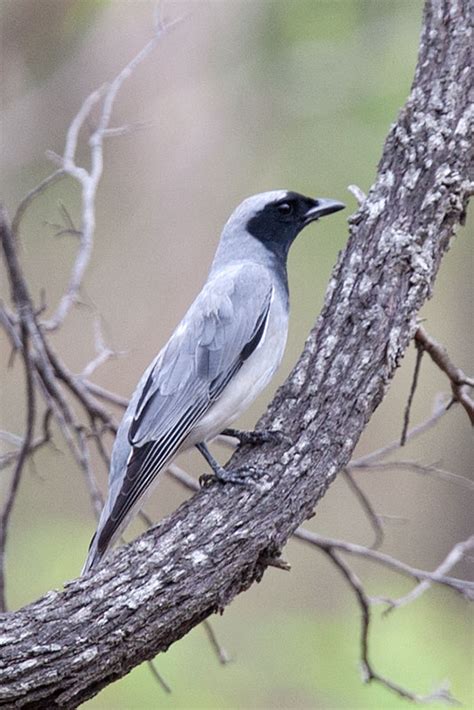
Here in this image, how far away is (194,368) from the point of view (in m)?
3.83

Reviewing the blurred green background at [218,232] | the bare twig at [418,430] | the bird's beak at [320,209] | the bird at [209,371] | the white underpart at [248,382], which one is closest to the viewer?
the bird at [209,371]

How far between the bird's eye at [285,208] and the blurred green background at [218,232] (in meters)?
1.98

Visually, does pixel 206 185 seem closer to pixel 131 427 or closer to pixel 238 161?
pixel 238 161

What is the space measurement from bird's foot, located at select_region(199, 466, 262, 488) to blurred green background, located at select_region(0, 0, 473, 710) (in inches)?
103

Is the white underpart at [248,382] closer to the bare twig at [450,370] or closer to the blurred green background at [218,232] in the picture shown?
the bare twig at [450,370]

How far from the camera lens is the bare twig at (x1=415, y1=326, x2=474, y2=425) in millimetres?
3762

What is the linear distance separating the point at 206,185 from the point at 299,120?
1175 millimetres

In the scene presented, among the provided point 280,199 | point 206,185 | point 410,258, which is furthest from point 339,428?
point 206,185

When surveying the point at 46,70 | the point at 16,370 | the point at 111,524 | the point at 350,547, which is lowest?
the point at 16,370

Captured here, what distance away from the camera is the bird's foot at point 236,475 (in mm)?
3222

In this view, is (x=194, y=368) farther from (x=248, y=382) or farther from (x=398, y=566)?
(x=398, y=566)

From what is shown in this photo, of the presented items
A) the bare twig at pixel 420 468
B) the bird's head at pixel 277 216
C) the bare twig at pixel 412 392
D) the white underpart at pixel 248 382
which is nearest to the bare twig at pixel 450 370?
the bare twig at pixel 412 392

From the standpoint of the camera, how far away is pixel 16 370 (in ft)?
28.1

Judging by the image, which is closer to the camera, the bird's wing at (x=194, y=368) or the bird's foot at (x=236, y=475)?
the bird's foot at (x=236, y=475)
